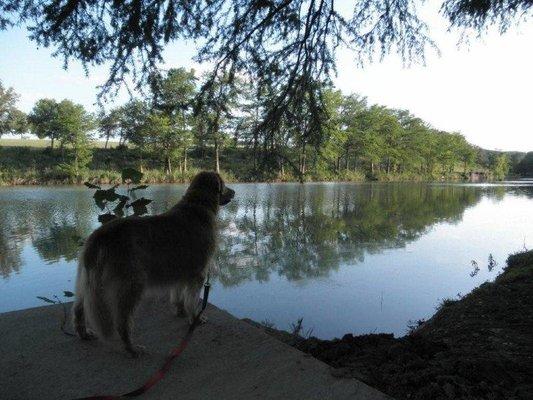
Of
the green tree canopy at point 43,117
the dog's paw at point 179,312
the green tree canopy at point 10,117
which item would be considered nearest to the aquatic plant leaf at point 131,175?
the dog's paw at point 179,312

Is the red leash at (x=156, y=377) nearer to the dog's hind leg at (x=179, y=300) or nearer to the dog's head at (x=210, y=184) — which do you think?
the dog's hind leg at (x=179, y=300)

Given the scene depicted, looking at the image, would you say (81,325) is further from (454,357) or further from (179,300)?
(454,357)

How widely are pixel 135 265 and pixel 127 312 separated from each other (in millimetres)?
341

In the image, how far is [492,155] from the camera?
102062 mm

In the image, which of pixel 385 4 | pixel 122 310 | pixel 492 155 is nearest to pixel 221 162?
pixel 385 4

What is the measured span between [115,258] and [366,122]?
188ft

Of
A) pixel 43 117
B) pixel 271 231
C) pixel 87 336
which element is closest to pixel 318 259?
pixel 271 231

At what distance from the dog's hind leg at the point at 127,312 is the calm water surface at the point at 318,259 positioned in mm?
1714

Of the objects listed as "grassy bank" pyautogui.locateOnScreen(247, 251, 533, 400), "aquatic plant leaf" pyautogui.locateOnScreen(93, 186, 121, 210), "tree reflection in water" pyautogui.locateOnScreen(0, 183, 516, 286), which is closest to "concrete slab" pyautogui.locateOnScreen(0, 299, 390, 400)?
"grassy bank" pyautogui.locateOnScreen(247, 251, 533, 400)

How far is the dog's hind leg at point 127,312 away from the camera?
2.52 metres

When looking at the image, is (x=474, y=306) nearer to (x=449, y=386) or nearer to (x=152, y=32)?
(x=449, y=386)

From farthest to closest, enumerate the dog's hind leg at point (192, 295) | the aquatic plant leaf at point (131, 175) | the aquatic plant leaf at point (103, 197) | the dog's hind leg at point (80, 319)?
the aquatic plant leaf at point (131, 175) → the aquatic plant leaf at point (103, 197) → the dog's hind leg at point (192, 295) → the dog's hind leg at point (80, 319)

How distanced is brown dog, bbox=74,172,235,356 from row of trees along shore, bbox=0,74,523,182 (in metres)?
2.21

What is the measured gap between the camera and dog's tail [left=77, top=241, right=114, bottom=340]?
8.21 feet
